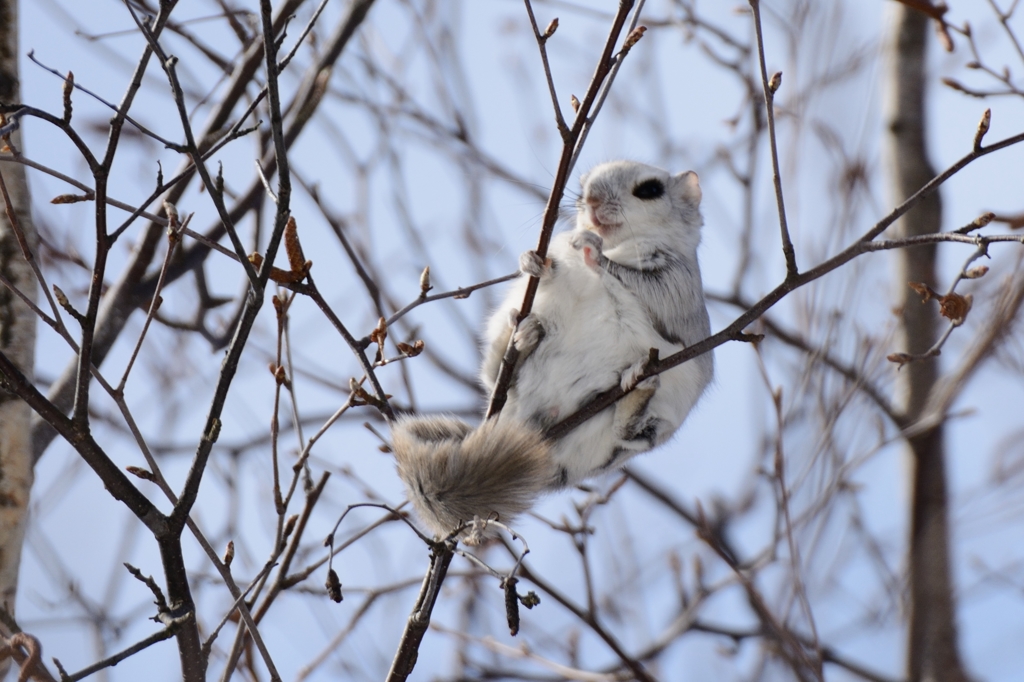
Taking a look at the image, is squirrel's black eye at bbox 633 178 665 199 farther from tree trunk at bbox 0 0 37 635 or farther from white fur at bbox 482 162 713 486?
tree trunk at bbox 0 0 37 635

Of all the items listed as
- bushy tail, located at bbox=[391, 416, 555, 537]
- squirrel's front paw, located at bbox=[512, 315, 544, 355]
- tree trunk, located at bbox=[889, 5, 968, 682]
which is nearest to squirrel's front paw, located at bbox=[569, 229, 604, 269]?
squirrel's front paw, located at bbox=[512, 315, 544, 355]

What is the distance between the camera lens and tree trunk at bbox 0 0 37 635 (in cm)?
241

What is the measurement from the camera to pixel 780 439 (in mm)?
2662

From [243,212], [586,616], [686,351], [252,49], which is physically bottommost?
[586,616]

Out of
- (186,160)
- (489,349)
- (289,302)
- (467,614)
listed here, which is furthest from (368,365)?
(467,614)

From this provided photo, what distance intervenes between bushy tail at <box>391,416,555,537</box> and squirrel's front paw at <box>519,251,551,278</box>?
39 centimetres

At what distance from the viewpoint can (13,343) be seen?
2562 millimetres

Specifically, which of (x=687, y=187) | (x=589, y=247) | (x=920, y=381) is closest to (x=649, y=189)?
(x=687, y=187)

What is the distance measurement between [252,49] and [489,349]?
1.37m

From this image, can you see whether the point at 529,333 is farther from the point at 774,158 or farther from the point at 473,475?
the point at 774,158

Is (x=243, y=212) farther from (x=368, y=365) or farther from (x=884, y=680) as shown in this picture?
(x=884, y=680)

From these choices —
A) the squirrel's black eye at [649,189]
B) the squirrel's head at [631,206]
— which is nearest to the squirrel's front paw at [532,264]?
the squirrel's head at [631,206]

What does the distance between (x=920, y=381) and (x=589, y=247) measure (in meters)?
2.31

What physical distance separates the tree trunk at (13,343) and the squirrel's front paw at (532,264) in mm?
1251
